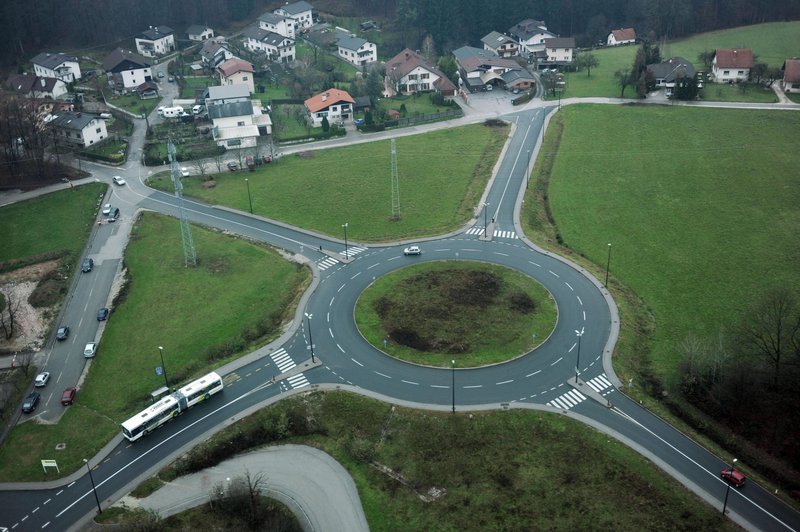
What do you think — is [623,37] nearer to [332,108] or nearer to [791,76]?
[791,76]

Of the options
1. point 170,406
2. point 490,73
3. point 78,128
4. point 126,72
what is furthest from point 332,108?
point 170,406

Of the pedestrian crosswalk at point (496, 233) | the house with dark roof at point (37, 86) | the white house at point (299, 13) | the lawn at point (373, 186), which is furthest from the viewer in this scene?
the white house at point (299, 13)

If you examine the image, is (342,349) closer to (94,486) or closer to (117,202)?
(94,486)

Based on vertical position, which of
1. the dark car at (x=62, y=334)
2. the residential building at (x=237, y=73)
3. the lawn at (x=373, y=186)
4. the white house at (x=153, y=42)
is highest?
the white house at (x=153, y=42)

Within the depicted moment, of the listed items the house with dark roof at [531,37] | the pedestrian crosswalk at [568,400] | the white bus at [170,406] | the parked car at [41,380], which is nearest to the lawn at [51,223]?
the parked car at [41,380]

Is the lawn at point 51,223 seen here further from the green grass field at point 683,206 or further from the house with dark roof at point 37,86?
the green grass field at point 683,206

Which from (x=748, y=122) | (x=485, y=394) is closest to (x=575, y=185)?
(x=748, y=122)
